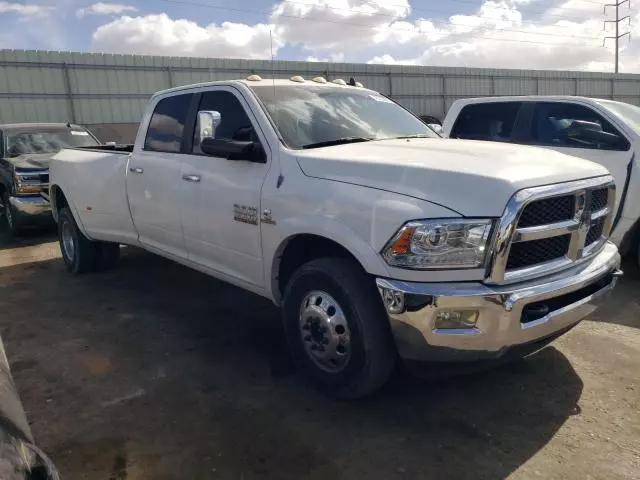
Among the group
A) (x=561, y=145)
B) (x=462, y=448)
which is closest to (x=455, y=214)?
(x=462, y=448)

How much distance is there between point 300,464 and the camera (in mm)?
2770

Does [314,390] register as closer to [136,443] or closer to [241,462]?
[241,462]

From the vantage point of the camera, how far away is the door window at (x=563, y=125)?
569cm

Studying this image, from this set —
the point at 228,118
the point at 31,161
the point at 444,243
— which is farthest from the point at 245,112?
the point at 31,161

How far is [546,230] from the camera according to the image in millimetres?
2859

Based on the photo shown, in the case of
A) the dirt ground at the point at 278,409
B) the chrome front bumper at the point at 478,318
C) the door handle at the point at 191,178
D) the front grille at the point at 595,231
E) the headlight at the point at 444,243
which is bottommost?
the dirt ground at the point at 278,409

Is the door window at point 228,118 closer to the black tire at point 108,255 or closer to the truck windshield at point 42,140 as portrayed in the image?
the black tire at point 108,255

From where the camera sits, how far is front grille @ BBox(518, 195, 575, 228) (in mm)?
2789

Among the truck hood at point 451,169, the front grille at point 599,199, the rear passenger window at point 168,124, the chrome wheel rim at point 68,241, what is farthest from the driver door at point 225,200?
the chrome wheel rim at point 68,241

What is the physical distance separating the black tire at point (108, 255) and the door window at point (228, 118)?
268 cm

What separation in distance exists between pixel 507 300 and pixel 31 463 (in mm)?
2080

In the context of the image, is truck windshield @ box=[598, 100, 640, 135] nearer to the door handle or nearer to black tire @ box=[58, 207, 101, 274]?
the door handle

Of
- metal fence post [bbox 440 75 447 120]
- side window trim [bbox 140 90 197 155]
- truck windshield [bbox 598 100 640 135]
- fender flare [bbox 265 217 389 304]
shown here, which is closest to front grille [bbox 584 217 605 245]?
fender flare [bbox 265 217 389 304]

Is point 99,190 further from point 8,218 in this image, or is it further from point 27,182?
point 8,218
